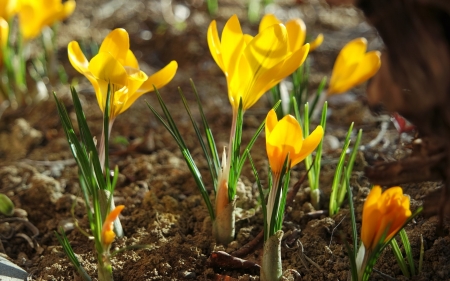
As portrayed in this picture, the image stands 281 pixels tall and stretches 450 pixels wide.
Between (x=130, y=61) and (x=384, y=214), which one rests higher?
(x=130, y=61)

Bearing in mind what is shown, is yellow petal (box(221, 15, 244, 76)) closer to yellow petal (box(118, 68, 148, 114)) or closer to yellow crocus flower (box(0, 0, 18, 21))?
yellow petal (box(118, 68, 148, 114))

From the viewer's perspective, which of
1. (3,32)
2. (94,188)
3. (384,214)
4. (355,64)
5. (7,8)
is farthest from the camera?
(7,8)

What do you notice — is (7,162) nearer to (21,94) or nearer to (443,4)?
(21,94)

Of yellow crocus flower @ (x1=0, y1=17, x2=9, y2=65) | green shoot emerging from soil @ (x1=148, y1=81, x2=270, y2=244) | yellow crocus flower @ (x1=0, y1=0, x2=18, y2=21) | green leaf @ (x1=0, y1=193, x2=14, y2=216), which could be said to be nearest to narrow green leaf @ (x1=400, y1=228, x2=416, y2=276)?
green shoot emerging from soil @ (x1=148, y1=81, x2=270, y2=244)

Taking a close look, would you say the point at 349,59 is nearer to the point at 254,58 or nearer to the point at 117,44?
the point at 254,58

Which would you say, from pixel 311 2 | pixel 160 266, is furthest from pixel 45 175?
pixel 311 2

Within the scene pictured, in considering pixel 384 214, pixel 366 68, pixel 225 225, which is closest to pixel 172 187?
pixel 225 225
